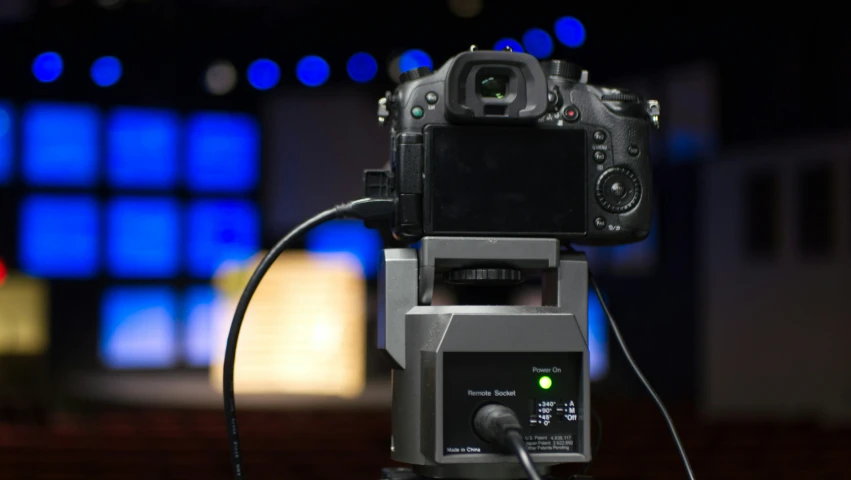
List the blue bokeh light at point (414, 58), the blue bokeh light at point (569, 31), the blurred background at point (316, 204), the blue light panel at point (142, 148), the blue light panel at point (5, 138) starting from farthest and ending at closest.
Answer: the blue light panel at point (142, 148) < the blue light panel at point (5, 138) < the blue bokeh light at point (414, 58) < the blurred background at point (316, 204) < the blue bokeh light at point (569, 31)

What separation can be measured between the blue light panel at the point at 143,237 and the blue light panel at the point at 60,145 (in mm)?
459

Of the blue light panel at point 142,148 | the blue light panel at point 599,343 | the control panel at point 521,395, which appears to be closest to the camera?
the control panel at point 521,395

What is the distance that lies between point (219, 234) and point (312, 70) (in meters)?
2.23

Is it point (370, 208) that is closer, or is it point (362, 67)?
point (370, 208)

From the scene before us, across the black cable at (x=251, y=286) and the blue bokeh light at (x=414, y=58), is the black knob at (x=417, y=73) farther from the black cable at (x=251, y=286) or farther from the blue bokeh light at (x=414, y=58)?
the blue bokeh light at (x=414, y=58)

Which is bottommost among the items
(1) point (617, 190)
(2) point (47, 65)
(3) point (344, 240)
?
(3) point (344, 240)

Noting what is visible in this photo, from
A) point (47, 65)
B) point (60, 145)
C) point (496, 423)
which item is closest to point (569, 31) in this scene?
point (47, 65)

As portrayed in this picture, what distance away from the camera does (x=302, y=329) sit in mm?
9812

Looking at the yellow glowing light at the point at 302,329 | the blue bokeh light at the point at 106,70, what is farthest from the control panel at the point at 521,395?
the yellow glowing light at the point at 302,329

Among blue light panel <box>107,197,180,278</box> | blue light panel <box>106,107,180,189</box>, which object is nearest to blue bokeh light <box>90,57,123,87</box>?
blue light panel <box>106,107,180,189</box>

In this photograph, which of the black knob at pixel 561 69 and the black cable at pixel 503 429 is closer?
the black cable at pixel 503 429

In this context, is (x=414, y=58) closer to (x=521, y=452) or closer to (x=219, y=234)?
(x=219, y=234)

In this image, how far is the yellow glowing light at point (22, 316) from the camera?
8820 mm

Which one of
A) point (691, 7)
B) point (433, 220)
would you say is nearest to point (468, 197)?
point (433, 220)
